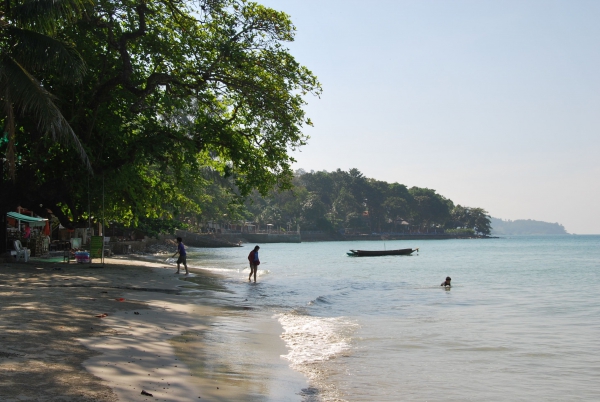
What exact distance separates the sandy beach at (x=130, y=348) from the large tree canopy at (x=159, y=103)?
636cm

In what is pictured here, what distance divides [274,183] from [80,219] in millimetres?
8031

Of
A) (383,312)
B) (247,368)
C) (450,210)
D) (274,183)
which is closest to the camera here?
(247,368)

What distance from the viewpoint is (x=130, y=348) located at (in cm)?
747

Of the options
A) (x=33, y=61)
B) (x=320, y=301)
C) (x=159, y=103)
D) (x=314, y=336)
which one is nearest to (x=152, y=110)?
(x=159, y=103)

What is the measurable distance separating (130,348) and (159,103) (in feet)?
46.1

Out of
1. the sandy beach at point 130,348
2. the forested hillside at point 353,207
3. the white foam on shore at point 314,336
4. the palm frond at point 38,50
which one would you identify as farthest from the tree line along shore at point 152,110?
the forested hillside at point 353,207

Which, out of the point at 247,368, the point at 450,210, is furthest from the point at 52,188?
the point at 450,210

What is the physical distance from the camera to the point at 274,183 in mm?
22000

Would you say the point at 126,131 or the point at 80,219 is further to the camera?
the point at 80,219

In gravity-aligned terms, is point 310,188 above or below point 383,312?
above

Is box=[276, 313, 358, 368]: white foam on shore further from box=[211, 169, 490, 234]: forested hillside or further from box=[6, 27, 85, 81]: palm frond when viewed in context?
box=[211, 169, 490, 234]: forested hillside

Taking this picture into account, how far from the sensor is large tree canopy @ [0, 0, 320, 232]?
18.6 m

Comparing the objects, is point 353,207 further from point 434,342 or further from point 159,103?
point 434,342

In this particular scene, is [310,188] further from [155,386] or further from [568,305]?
[155,386]
